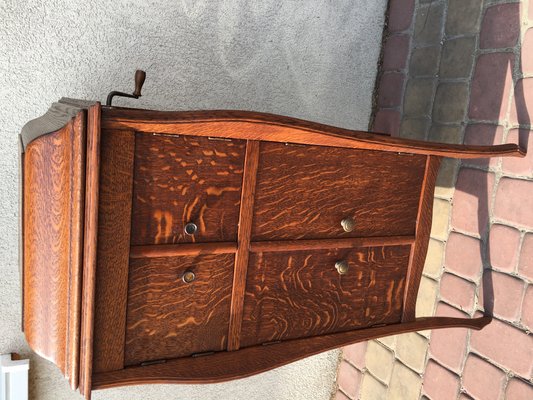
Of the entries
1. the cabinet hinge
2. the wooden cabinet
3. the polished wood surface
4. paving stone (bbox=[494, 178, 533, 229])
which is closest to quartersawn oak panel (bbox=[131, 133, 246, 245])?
the wooden cabinet

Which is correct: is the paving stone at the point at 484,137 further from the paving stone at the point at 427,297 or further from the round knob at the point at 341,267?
the round knob at the point at 341,267

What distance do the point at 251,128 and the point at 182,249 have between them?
10.8 inches

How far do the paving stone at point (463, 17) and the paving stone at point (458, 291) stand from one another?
76cm

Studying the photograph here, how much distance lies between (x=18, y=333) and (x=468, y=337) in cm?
132

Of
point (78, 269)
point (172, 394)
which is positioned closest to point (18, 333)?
point (172, 394)

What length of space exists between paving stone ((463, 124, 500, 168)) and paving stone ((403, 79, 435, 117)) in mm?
190

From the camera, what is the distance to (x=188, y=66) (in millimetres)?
1603

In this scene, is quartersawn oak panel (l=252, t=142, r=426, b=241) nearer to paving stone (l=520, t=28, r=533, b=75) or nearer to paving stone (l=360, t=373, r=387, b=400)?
paving stone (l=520, t=28, r=533, b=75)

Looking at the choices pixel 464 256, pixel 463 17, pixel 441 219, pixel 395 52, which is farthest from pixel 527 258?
pixel 395 52

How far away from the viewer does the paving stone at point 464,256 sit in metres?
1.55

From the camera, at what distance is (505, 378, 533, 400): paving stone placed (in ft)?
4.50

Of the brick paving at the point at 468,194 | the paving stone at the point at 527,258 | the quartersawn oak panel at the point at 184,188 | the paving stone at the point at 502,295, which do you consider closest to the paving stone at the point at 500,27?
the brick paving at the point at 468,194

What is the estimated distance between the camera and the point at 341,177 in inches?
47.5

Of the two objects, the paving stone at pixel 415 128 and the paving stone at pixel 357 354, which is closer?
the paving stone at pixel 415 128
